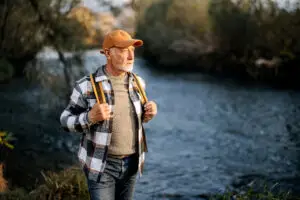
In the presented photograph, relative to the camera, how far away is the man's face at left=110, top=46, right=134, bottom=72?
2586 mm

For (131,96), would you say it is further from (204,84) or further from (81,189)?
(204,84)

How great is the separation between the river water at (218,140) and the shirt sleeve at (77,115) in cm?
375

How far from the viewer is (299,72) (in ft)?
55.0

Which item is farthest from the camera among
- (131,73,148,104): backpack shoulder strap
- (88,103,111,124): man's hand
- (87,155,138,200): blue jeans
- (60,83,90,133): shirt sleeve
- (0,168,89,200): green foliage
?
(0,168,89,200): green foliage

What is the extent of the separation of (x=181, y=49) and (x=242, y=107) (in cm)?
947

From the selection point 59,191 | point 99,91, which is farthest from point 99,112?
point 59,191

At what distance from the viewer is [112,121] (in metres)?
2.64

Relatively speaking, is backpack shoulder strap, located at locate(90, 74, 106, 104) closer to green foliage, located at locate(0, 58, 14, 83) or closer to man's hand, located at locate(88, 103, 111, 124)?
man's hand, located at locate(88, 103, 111, 124)

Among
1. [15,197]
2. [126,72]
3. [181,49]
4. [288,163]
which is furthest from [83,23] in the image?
Result: [181,49]

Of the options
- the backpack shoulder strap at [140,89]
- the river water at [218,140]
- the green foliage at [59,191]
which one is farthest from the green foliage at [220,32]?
the backpack shoulder strap at [140,89]

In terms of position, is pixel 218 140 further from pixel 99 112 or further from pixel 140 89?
pixel 99 112

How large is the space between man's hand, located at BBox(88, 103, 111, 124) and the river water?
3918mm

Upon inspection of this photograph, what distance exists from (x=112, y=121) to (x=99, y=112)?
25 centimetres

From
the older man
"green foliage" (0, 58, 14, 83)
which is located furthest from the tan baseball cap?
"green foliage" (0, 58, 14, 83)
